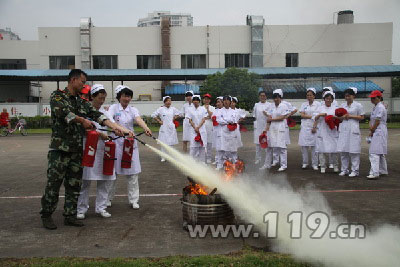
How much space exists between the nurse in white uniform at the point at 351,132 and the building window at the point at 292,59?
115 ft

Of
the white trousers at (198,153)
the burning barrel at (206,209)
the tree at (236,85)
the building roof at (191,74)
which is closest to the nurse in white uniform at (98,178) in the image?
the burning barrel at (206,209)

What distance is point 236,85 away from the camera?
31016 millimetres

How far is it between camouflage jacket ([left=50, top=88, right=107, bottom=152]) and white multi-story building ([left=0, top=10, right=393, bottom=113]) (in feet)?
120

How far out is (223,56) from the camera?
4288 centimetres

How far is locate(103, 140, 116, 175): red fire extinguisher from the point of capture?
6109 mm

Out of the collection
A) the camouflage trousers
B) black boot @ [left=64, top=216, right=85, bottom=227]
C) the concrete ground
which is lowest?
the concrete ground

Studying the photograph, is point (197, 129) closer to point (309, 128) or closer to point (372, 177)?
point (309, 128)

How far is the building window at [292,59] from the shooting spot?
43438mm

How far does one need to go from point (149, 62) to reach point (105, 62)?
17.1ft

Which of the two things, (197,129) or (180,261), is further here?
(197,129)

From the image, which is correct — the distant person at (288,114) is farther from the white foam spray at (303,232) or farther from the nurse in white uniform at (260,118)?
the white foam spray at (303,232)

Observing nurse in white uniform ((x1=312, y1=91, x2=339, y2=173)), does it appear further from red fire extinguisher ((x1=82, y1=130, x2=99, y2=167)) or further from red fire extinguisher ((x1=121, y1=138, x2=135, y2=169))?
red fire extinguisher ((x1=82, y1=130, x2=99, y2=167))

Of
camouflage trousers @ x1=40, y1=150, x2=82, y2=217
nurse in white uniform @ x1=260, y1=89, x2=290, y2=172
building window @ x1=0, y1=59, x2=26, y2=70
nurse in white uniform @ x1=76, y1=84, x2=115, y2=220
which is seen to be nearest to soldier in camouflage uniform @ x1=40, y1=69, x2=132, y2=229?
camouflage trousers @ x1=40, y1=150, x2=82, y2=217

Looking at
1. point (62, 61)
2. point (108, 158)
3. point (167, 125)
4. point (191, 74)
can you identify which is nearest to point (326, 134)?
point (167, 125)
